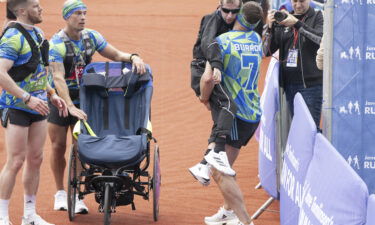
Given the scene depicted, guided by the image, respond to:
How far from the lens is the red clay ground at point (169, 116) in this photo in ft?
31.0

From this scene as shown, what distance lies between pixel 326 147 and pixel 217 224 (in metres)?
2.76

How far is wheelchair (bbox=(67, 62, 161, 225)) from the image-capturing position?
8.36 meters

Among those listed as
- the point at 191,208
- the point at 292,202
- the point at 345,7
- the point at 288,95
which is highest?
the point at 345,7

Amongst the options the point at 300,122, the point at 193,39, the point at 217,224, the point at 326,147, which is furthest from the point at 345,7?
the point at 193,39

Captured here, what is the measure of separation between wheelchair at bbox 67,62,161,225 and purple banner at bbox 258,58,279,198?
3.75 feet

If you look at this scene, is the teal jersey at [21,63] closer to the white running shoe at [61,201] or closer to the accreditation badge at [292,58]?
the white running shoe at [61,201]

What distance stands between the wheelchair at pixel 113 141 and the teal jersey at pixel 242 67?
92 centimetres

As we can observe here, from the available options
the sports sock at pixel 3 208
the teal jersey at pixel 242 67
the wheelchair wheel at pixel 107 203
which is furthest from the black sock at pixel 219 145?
the sports sock at pixel 3 208

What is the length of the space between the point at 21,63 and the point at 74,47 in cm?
102

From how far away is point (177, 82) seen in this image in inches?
643

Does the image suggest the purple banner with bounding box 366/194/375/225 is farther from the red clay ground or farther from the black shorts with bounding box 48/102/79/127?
the black shorts with bounding box 48/102/79/127

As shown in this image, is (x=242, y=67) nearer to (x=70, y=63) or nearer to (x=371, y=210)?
(x=70, y=63)

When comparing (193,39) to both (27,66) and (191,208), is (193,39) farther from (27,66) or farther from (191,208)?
(27,66)

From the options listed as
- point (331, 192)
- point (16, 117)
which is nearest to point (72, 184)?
point (16, 117)
